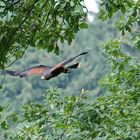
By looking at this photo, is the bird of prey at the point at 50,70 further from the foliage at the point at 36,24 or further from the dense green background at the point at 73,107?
the foliage at the point at 36,24

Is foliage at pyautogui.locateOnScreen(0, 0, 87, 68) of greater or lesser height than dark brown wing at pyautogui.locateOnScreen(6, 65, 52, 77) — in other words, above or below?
above

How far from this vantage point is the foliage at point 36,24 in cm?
273

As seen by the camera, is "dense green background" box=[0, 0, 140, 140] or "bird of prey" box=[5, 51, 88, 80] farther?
"dense green background" box=[0, 0, 140, 140]

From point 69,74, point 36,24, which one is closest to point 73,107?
point 36,24

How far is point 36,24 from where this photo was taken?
296cm

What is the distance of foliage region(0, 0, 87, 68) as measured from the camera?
273 centimetres

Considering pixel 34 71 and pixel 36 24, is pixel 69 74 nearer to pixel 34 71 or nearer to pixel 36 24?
pixel 36 24

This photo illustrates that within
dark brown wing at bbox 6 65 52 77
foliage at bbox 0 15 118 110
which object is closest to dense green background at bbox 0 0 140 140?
dark brown wing at bbox 6 65 52 77

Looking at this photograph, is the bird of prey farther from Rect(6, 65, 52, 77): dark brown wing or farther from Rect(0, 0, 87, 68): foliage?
Rect(0, 0, 87, 68): foliage

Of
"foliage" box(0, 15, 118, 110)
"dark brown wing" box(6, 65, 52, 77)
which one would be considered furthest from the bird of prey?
"foliage" box(0, 15, 118, 110)

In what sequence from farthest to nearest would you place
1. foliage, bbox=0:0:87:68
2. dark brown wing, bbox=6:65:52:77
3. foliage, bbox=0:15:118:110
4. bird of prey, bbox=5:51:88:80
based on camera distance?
foliage, bbox=0:15:118:110, foliage, bbox=0:0:87:68, dark brown wing, bbox=6:65:52:77, bird of prey, bbox=5:51:88:80

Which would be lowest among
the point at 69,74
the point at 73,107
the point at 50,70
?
the point at 69,74

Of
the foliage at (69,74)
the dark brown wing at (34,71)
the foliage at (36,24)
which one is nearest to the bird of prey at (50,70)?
the dark brown wing at (34,71)

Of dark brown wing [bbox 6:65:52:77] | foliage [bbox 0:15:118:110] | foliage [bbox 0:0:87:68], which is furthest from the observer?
foliage [bbox 0:15:118:110]
